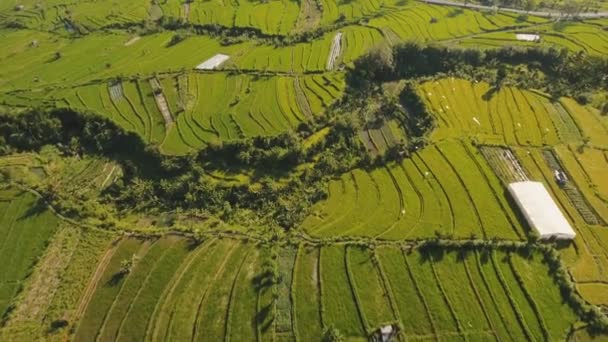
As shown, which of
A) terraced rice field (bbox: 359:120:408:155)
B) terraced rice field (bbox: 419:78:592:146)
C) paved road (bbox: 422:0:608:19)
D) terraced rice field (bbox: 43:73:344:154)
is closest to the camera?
terraced rice field (bbox: 419:78:592:146)

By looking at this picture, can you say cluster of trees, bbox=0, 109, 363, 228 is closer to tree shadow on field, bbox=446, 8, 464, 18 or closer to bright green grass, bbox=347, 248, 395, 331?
bright green grass, bbox=347, 248, 395, 331

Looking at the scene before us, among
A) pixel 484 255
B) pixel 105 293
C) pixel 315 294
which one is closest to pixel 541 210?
pixel 484 255

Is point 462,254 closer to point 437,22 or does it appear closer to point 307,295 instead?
point 307,295

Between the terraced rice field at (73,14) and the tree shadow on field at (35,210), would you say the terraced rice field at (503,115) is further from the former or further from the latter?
the terraced rice field at (73,14)

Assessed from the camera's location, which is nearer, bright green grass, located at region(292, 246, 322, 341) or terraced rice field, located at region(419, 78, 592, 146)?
bright green grass, located at region(292, 246, 322, 341)

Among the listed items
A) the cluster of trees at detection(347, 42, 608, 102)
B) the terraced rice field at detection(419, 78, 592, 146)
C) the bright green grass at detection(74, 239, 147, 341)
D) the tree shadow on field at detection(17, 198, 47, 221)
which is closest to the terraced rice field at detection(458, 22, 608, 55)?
the cluster of trees at detection(347, 42, 608, 102)

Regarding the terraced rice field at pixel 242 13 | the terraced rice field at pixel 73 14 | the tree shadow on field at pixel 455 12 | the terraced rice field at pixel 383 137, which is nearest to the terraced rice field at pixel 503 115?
the terraced rice field at pixel 383 137
